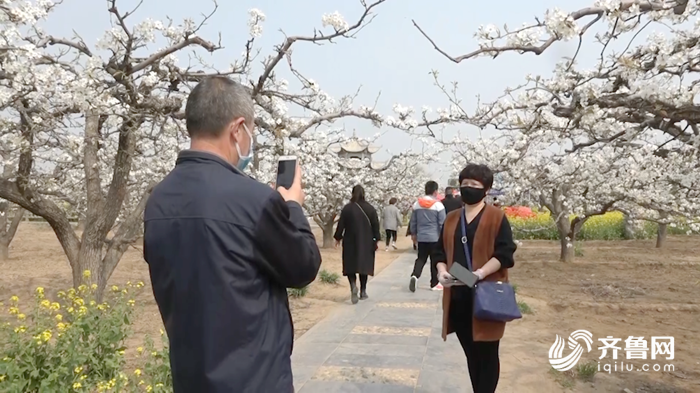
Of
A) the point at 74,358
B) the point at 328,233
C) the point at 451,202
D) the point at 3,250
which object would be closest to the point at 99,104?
Answer: the point at 74,358

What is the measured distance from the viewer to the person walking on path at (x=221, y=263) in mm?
1612

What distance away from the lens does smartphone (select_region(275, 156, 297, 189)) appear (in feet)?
6.48

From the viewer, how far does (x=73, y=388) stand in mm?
3281

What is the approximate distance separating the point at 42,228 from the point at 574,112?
30.8m

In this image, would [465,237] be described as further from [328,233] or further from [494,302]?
[328,233]

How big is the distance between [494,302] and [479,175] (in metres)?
0.81

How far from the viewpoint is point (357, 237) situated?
310 inches

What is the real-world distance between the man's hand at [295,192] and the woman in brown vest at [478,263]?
1.86 metres

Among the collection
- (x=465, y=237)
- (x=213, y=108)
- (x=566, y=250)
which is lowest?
(x=566, y=250)

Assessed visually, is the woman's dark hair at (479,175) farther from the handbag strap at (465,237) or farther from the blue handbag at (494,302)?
the blue handbag at (494,302)

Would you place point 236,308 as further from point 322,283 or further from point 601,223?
point 601,223

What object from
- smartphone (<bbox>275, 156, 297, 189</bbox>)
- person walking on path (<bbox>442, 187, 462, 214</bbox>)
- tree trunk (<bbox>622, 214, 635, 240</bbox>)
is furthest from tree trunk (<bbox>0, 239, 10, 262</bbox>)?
tree trunk (<bbox>622, 214, 635, 240</bbox>)

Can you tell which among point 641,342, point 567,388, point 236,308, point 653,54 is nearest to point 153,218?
point 236,308

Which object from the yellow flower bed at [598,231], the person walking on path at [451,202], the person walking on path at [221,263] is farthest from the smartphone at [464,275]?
the yellow flower bed at [598,231]
